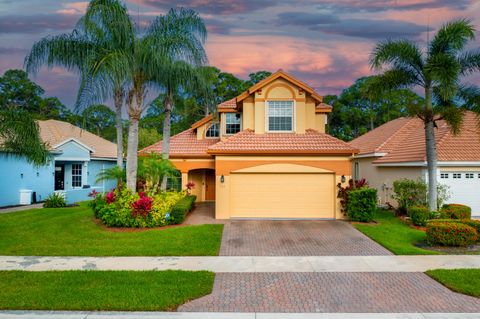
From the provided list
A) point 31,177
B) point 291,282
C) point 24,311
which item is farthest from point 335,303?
point 31,177

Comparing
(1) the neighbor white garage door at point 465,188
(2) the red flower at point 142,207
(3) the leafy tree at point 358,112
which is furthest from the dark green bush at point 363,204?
(3) the leafy tree at point 358,112

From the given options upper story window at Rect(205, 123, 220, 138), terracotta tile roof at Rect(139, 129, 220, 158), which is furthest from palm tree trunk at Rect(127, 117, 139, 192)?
upper story window at Rect(205, 123, 220, 138)

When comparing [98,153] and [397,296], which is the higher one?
[98,153]

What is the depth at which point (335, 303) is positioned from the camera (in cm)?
672

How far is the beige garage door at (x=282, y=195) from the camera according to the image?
54.0 feet

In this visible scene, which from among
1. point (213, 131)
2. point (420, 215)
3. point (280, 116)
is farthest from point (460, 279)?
point (213, 131)

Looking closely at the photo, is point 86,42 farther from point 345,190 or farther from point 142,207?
point 345,190

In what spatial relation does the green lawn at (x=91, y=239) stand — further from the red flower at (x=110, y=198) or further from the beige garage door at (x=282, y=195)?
the beige garage door at (x=282, y=195)

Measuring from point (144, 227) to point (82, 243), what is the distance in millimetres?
2758

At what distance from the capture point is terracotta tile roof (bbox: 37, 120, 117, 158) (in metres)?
24.8

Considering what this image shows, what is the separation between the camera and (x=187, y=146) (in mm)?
22703

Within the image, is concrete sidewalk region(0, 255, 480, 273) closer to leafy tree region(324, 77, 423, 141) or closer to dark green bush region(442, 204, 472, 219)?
dark green bush region(442, 204, 472, 219)

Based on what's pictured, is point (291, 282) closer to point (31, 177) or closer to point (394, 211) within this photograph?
point (394, 211)

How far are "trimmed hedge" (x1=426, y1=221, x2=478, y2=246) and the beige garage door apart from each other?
17.8 feet
